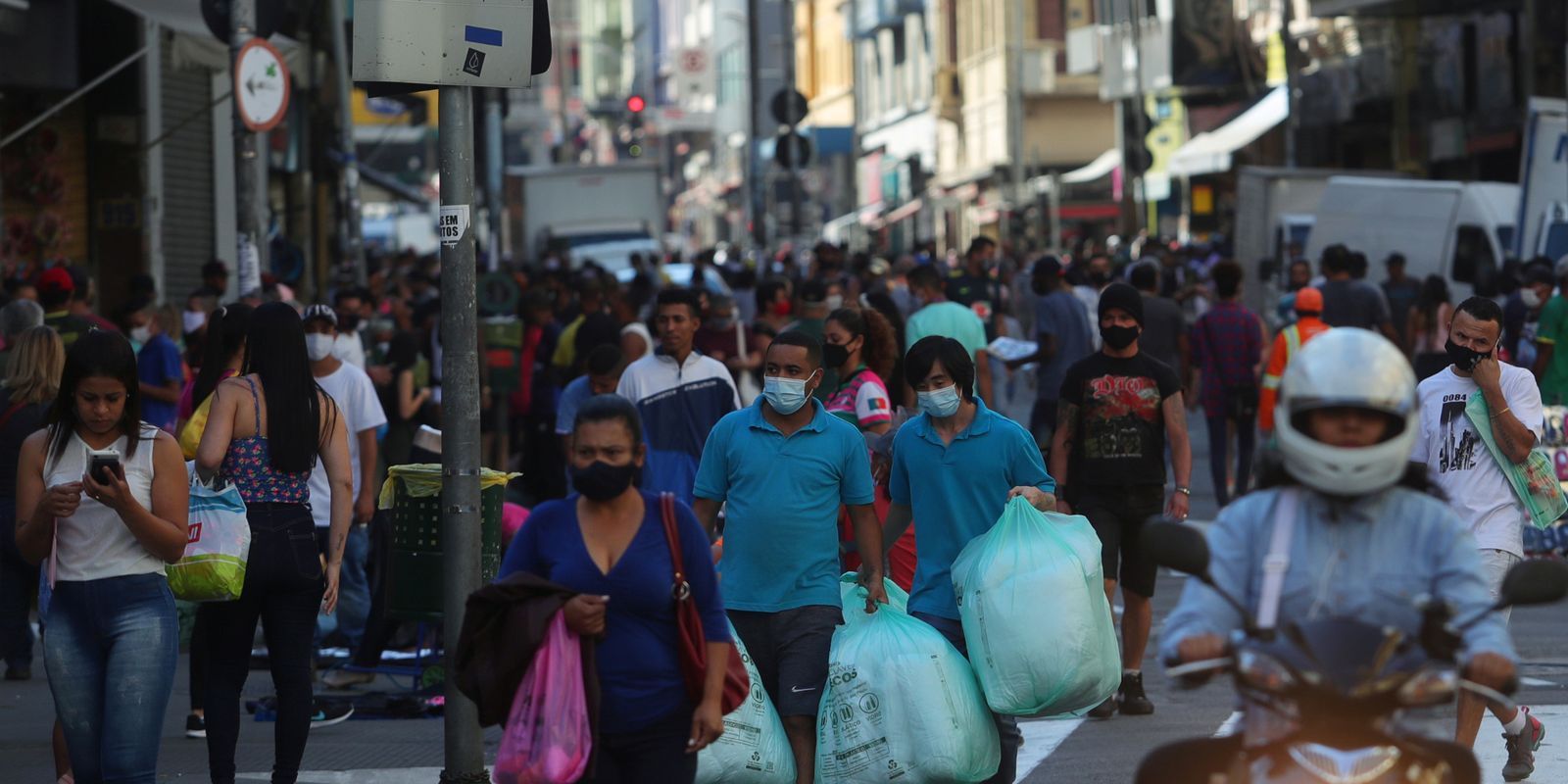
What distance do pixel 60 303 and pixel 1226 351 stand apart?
24.2 feet

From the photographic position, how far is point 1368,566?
14.5ft

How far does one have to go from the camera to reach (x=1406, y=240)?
24281 millimetres

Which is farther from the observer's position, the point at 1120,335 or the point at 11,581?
the point at 1120,335

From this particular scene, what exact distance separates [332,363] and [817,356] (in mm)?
3563

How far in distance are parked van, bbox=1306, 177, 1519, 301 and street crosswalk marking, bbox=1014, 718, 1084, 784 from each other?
570 inches

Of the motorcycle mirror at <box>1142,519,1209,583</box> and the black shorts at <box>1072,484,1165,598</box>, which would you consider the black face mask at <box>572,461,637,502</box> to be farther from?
the black shorts at <box>1072,484,1165,598</box>

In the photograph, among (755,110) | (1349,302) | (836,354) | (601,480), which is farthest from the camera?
(755,110)

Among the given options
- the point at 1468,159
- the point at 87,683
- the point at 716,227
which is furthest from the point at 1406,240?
the point at 716,227

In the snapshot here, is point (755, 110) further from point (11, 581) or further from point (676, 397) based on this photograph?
point (11, 581)

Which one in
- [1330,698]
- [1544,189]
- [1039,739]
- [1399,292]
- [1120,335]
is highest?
[1544,189]

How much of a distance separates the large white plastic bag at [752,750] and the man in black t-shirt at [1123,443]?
2.74 meters

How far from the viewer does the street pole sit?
14844 millimetres

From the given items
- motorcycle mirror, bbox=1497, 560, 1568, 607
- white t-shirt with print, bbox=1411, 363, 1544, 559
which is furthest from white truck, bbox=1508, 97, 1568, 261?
motorcycle mirror, bbox=1497, 560, 1568, 607

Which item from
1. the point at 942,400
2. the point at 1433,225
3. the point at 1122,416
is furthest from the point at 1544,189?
the point at 942,400
